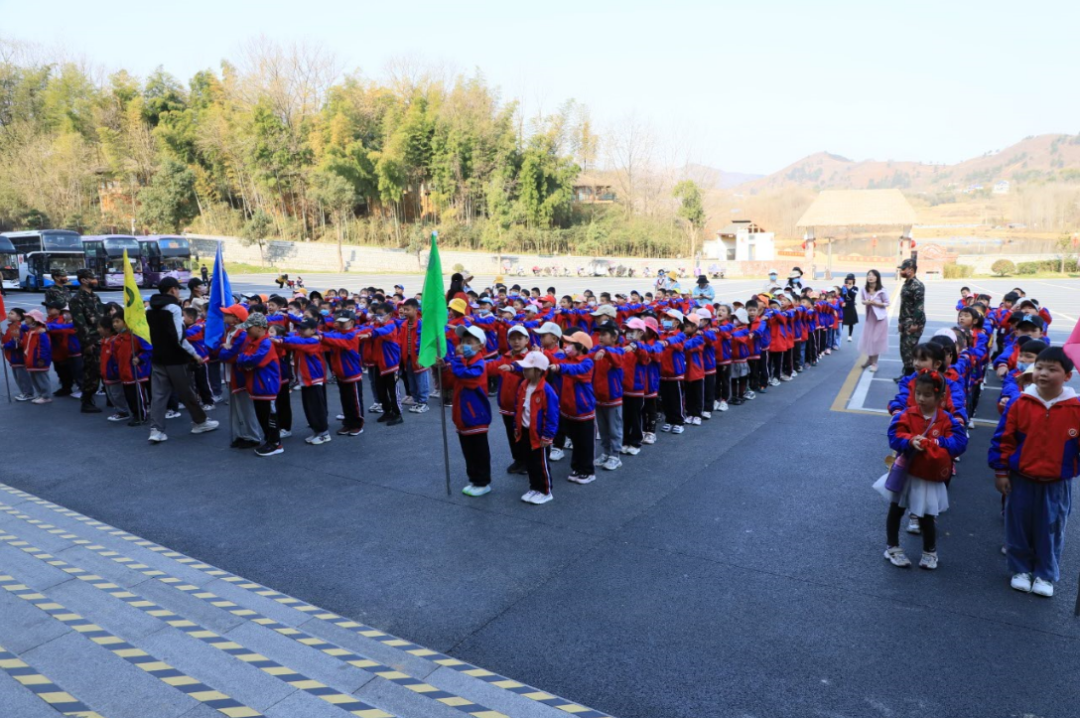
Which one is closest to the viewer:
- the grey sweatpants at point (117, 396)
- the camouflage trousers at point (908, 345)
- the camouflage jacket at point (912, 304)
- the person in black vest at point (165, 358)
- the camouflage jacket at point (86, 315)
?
the person in black vest at point (165, 358)

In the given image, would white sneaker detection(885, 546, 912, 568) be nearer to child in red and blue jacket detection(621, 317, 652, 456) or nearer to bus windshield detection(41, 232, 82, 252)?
child in red and blue jacket detection(621, 317, 652, 456)

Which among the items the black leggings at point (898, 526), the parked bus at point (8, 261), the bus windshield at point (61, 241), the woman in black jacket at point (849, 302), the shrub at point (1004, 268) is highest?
the bus windshield at point (61, 241)

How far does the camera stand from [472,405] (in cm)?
653

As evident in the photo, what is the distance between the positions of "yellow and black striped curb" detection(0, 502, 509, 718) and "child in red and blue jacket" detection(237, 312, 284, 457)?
2.38m

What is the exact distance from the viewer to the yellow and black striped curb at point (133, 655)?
145 inches

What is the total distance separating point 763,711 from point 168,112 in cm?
6494

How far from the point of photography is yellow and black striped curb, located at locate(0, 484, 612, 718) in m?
3.65

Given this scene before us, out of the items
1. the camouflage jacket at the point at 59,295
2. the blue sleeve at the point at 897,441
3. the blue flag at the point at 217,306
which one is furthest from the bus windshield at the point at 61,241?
the blue sleeve at the point at 897,441

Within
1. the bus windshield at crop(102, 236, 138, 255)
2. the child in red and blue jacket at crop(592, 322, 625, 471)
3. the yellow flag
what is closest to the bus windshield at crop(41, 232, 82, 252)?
the bus windshield at crop(102, 236, 138, 255)

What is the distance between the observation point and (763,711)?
139 inches

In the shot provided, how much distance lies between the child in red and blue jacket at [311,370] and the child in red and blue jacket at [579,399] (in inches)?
129

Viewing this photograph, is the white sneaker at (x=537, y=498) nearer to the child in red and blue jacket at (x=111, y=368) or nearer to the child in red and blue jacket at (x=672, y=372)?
the child in red and blue jacket at (x=672, y=372)

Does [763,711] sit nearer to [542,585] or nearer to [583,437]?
[542,585]

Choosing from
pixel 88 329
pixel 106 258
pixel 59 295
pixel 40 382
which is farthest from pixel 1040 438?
pixel 106 258
